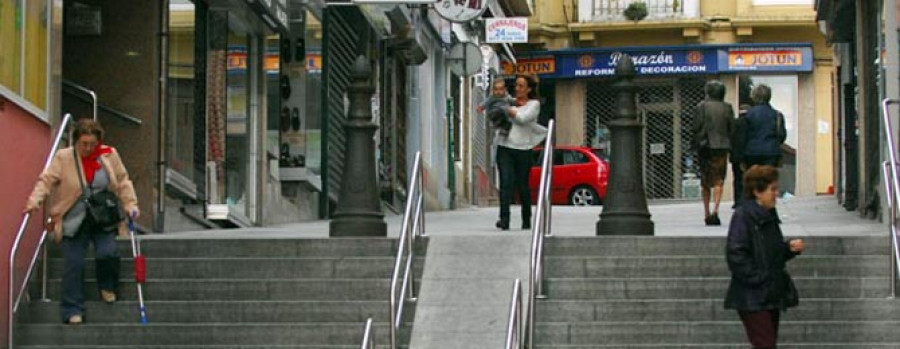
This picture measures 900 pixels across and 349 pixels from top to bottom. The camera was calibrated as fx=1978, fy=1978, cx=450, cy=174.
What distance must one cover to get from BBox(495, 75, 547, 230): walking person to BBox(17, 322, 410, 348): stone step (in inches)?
168

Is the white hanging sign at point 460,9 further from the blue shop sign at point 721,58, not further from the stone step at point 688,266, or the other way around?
the blue shop sign at point 721,58

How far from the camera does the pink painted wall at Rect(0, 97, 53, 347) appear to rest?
1445 centimetres

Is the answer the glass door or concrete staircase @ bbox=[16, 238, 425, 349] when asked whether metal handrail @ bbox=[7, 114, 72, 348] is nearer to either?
concrete staircase @ bbox=[16, 238, 425, 349]

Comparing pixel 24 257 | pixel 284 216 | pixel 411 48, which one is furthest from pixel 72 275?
pixel 411 48

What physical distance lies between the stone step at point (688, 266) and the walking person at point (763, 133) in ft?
15.6

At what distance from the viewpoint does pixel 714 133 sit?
19.6 metres

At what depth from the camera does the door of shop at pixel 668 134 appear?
46.3m

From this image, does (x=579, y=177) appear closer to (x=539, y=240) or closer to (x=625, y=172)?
(x=625, y=172)

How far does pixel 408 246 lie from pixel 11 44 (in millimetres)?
3353

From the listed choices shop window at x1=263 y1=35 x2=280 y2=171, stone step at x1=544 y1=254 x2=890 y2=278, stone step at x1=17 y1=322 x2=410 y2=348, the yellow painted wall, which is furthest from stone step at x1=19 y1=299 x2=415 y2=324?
the yellow painted wall

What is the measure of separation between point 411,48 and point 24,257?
16.9 metres

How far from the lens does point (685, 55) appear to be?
46.6 metres

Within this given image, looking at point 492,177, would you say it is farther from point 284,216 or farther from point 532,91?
point 532,91

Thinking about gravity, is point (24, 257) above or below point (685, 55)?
below
